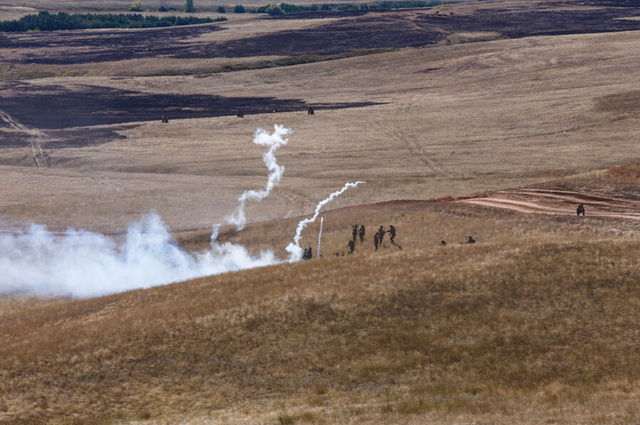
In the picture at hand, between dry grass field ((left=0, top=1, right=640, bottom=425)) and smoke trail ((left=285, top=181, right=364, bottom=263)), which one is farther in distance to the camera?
smoke trail ((left=285, top=181, right=364, bottom=263))

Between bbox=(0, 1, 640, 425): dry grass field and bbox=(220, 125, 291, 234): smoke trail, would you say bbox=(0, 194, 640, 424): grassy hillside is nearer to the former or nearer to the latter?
bbox=(0, 1, 640, 425): dry grass field

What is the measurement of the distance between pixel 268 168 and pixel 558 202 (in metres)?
34.9

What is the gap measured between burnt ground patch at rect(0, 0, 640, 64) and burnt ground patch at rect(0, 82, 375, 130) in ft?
109

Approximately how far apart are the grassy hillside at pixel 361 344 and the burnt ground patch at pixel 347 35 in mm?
115083

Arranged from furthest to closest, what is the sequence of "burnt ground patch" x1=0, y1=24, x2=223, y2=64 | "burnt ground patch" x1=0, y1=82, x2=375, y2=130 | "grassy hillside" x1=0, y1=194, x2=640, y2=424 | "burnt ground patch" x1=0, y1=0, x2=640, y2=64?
"burnt ground patch" x1=0, y1=24, x2=223, y2=64
"burnt ground patch" x1=0, y1=0, x2=640, y2=64
"burnt ground patch" x1=0, y1=82, x2=375, y2=130
"grassy hillside" x1=0, y1=194, x2=640, y2=424

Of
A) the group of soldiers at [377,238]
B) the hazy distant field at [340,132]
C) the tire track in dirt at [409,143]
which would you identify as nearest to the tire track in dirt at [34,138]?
the hazy distant field at [340,132]

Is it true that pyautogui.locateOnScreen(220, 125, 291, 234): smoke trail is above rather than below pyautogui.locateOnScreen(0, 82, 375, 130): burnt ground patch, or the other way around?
below

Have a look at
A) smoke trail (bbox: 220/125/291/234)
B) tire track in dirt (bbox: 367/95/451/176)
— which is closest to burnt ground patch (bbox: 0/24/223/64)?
smoke trail (bbox: 220/125/291/234)

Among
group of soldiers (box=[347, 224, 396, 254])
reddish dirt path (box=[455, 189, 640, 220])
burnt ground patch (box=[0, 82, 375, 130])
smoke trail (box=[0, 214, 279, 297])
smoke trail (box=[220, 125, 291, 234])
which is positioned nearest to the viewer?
group of soldiers (box=[347, 224, 396, 254])

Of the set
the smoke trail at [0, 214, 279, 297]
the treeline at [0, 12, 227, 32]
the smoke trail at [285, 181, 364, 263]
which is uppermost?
the treeline at [0, 12, 227, 32]

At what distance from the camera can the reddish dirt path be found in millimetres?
41781

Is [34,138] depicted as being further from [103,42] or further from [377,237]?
[103,42]

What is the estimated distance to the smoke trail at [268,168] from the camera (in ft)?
167

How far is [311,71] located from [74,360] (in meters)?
106
